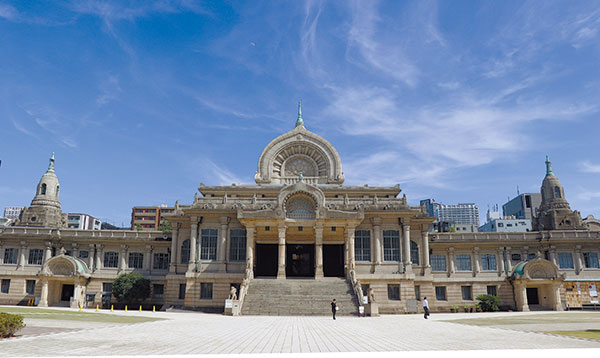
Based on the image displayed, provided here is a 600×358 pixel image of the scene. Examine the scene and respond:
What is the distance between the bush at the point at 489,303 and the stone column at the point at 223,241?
29269 millimetres

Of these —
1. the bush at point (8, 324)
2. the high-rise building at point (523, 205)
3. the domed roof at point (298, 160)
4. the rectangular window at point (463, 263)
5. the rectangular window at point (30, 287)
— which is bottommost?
the bush at point (8, 324)

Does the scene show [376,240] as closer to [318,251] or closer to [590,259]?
[318,251]

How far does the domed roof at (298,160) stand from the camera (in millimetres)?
64125

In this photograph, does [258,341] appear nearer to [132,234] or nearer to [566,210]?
[132,234]

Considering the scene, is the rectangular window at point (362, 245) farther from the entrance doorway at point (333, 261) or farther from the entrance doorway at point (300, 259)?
the entrance doorway at point (300, 259)

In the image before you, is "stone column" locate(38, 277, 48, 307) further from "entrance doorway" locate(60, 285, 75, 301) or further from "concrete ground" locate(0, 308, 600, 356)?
"concrete ground" locate(0, 308, 600, 356)

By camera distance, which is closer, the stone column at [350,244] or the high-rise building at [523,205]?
the stone column at [350,244]

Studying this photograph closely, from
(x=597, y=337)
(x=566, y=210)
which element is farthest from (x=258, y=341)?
(x=566, y=210)

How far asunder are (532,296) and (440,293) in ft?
35.7

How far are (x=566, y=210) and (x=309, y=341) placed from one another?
58.7 m

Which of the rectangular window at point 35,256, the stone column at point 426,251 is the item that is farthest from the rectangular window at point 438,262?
the rectangular window at point 35,256

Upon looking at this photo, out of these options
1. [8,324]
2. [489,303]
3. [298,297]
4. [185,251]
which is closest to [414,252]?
[489,303]

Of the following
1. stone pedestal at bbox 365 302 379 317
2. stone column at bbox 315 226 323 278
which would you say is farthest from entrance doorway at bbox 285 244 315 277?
stone pedestal at bbox 365 302 379 317

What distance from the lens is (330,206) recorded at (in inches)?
2035
